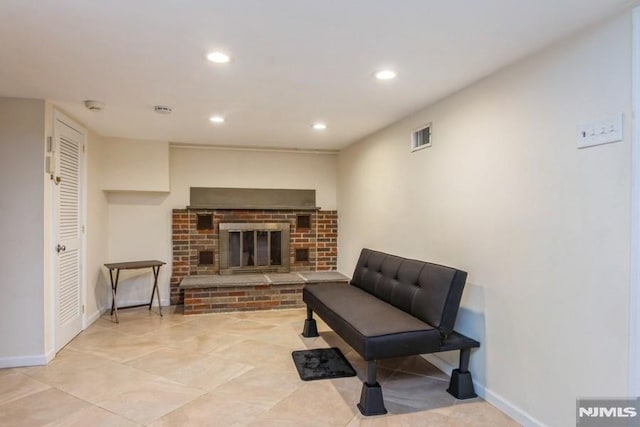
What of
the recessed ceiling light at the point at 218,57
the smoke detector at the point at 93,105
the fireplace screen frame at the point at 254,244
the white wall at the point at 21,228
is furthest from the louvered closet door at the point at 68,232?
the recessed ceiling light at the point at 218,57

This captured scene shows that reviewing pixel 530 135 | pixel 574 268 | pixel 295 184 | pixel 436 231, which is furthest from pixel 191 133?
pixel 574 268

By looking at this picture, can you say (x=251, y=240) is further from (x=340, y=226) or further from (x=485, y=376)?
(x=485, y=376)

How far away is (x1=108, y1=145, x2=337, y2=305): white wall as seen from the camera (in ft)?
15.8

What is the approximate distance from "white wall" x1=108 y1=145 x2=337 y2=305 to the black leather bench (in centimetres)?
250

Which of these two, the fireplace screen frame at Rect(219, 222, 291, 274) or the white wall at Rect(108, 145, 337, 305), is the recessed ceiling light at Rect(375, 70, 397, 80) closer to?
the white wall at Rect(108, 145, 337, 305)

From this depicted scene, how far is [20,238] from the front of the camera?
2.95 m

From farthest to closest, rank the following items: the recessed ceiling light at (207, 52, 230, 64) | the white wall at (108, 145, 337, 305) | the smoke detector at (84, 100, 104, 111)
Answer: the white wall at (108, 145, 337, 305)
the smoke detector at (84, 100, 104, 111)
the recessed ceiling light at (207, 52, 230, 64)

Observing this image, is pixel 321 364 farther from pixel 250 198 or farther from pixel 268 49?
pixel 250 198

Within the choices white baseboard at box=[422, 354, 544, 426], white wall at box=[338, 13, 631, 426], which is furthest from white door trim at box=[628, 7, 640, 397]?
white baseboard at box=[422, 354, 544, 426]

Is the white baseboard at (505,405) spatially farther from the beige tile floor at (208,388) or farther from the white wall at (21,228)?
the white wall at (21,228)

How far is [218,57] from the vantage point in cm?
216

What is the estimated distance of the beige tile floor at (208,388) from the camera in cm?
224

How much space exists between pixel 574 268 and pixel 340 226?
3.67 metres

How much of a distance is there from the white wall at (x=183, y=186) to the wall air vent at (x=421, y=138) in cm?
227
